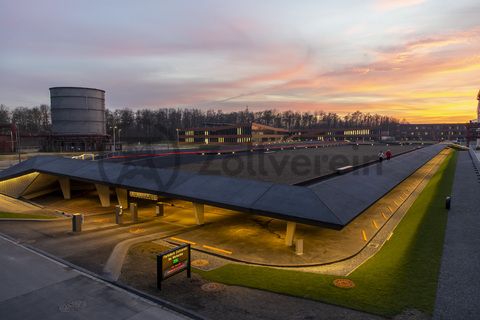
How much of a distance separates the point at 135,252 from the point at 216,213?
10.7m

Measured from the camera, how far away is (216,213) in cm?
3038

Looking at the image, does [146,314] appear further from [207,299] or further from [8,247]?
[8,247]

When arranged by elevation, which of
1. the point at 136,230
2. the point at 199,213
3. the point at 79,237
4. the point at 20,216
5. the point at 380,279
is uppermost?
the point at 199,213

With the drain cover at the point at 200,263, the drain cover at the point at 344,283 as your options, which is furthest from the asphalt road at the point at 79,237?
the drain cover at the point at 344,283

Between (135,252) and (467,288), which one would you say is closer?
(467,288)

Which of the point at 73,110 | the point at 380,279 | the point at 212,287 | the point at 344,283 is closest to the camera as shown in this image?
→ the point at 212,287

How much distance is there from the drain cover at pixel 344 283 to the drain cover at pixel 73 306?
38.4 ft

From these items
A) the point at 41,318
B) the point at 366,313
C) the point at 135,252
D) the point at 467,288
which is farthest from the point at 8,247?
the point at 467,288

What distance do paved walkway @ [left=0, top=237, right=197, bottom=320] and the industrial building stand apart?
81.5 metres

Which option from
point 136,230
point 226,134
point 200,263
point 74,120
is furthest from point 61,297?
point 226,134

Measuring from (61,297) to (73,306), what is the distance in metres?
1.24

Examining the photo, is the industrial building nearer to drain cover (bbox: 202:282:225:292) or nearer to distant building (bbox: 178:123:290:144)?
distant building (bbox: 178:123:290:144)

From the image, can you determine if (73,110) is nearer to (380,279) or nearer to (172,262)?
(172,262)

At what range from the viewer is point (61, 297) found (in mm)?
14578
